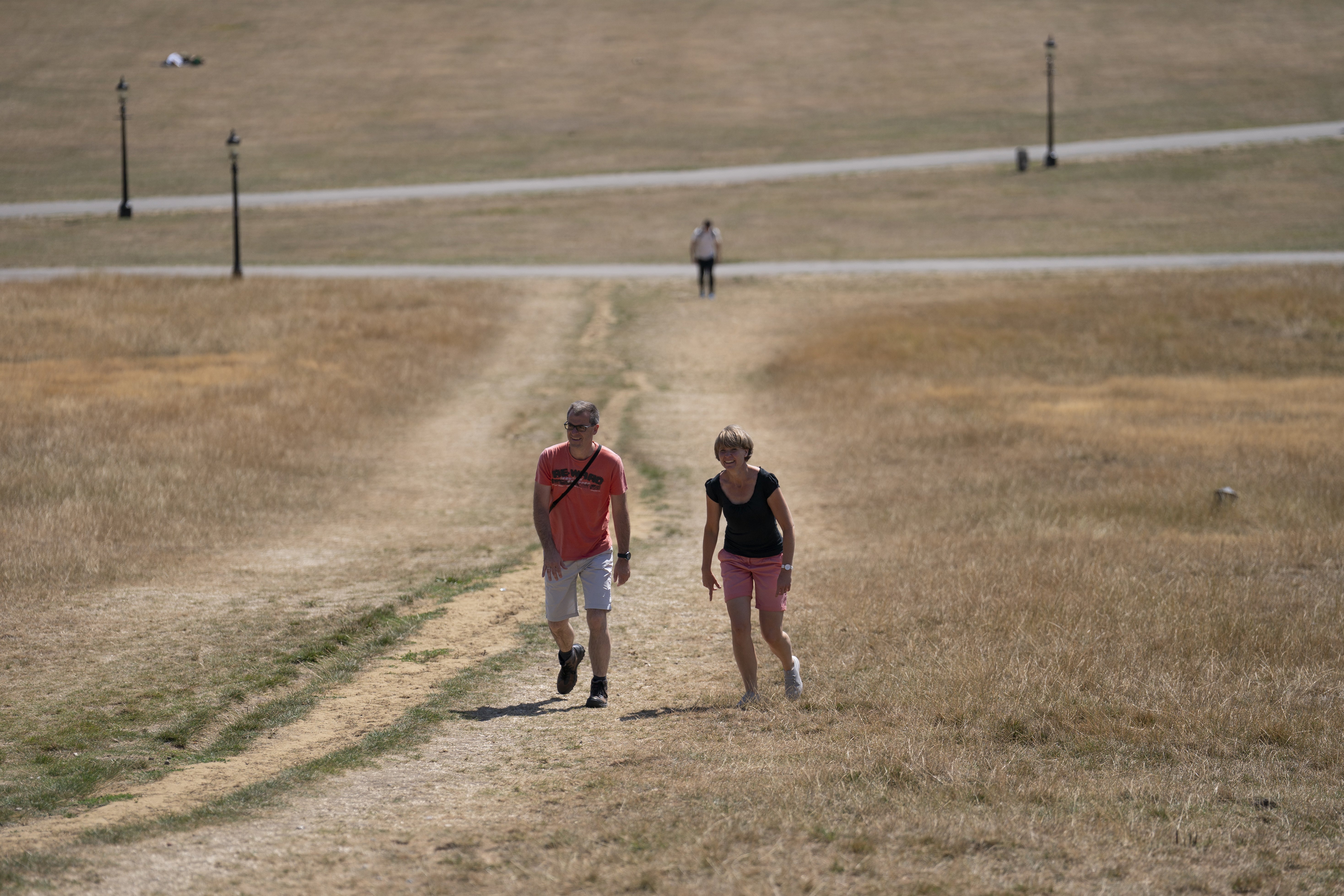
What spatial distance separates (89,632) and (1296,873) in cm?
892

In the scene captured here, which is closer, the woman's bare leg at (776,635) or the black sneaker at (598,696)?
the woman's bare leg at (776,635)

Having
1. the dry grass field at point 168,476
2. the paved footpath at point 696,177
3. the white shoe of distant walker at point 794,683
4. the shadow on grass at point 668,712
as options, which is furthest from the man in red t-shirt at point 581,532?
the paved footpath at point 696,177

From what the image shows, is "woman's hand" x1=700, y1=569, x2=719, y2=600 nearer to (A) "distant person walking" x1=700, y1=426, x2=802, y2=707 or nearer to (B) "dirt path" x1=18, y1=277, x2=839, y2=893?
(A) "distant person walking" x1=700, y1=426, x2=802, y2=707

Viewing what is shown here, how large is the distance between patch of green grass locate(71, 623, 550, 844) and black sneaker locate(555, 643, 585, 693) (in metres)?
0.63

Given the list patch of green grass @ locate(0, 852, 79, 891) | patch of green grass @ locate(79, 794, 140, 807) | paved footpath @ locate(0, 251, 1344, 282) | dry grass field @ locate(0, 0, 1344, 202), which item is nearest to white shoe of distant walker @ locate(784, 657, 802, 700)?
patch of green grass @ locate(79, 794, 140, 807)

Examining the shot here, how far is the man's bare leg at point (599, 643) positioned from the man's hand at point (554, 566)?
34 cm

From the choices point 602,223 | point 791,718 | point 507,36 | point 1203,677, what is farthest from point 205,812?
point 507,36

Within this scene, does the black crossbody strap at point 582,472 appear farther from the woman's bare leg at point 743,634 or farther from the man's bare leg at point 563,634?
the woman's bare leg at point 743,634

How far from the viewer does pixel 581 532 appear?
27.4 ft

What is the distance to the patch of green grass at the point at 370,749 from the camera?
6285 millimetres

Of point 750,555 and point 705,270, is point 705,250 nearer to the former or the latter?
point 705,270

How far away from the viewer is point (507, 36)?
94.1 metres

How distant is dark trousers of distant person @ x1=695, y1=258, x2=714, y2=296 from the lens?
1348 inches

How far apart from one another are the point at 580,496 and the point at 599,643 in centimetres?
105
